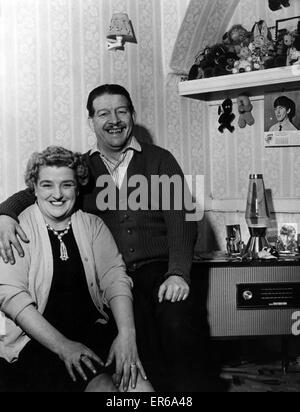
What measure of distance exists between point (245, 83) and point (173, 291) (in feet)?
4.51

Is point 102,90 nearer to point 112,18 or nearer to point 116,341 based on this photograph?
point 112,18

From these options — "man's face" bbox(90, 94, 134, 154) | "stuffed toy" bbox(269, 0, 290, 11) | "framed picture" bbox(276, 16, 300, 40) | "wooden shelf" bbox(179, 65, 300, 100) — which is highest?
"stuffed toy" bbox(269, 0, 290, 11)

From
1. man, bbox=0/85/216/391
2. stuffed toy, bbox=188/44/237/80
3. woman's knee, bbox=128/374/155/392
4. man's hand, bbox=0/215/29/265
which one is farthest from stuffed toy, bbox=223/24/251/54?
woman's knee, bbox=128/374/155/392

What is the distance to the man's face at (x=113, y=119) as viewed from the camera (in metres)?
2.57

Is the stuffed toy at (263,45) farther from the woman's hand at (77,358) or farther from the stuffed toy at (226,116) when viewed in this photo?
the woman's hand at (77,358)

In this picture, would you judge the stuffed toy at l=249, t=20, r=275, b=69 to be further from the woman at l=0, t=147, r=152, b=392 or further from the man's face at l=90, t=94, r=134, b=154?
the woman at l=0, t=147, r=152, b=392

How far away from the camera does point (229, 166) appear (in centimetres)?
354

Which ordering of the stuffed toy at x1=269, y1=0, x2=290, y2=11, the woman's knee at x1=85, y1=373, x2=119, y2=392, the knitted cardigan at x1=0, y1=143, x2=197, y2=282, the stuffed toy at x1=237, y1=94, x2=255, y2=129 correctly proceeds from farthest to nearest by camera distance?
the stuffed toy at x1=237, y1=94, x2=255, y2=129
the stuffed toy at x1=269, y1=0, x2=290, y2=11
the knitted cardigan at x1=0, y1=143, x2=197, y2=282
the woman's knee at x1=85, y1=373, x2=119, y2=392

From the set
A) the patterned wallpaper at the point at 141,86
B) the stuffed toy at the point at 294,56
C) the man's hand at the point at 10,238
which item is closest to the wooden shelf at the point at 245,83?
the stuffed toy at the point at 294,56

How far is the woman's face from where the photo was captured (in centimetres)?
207

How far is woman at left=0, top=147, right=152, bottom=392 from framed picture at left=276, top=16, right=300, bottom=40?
1.54m

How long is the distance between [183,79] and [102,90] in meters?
0.94

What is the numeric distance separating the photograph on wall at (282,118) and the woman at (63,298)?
1.41 m
